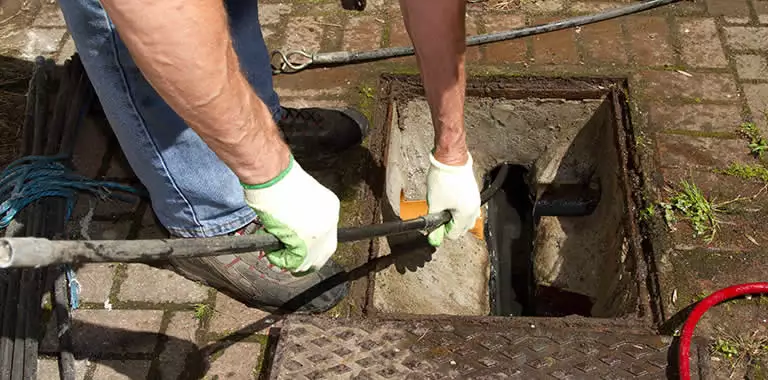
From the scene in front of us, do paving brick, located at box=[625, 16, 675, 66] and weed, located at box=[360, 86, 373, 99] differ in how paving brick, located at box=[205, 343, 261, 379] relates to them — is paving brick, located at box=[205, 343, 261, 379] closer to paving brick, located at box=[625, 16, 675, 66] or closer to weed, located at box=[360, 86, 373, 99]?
weed, located at box=[360, 86, 373, 99]

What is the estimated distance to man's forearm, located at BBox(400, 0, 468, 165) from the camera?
2.11m

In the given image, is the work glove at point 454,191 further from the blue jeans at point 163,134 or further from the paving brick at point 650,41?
the paving brick at point 650,41

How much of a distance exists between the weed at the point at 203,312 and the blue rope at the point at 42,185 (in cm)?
70

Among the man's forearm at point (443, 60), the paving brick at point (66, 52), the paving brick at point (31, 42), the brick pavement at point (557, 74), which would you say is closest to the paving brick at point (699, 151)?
the brick pavement at point (557, 74)

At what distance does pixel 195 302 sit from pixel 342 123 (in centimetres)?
104

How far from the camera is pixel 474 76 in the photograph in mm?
3338

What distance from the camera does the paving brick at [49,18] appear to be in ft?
12.3

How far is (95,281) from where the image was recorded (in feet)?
8.78

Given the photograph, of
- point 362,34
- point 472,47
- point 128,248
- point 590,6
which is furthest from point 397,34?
point 128,248

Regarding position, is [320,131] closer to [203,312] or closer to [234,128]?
[203,312]

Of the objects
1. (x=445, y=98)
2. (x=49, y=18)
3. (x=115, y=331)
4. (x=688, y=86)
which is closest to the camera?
(x=445, y=98)

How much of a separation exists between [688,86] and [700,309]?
1383 mm

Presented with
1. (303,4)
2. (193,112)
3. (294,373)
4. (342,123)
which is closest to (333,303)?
(294,373)

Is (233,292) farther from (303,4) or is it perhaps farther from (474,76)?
(303,4)
